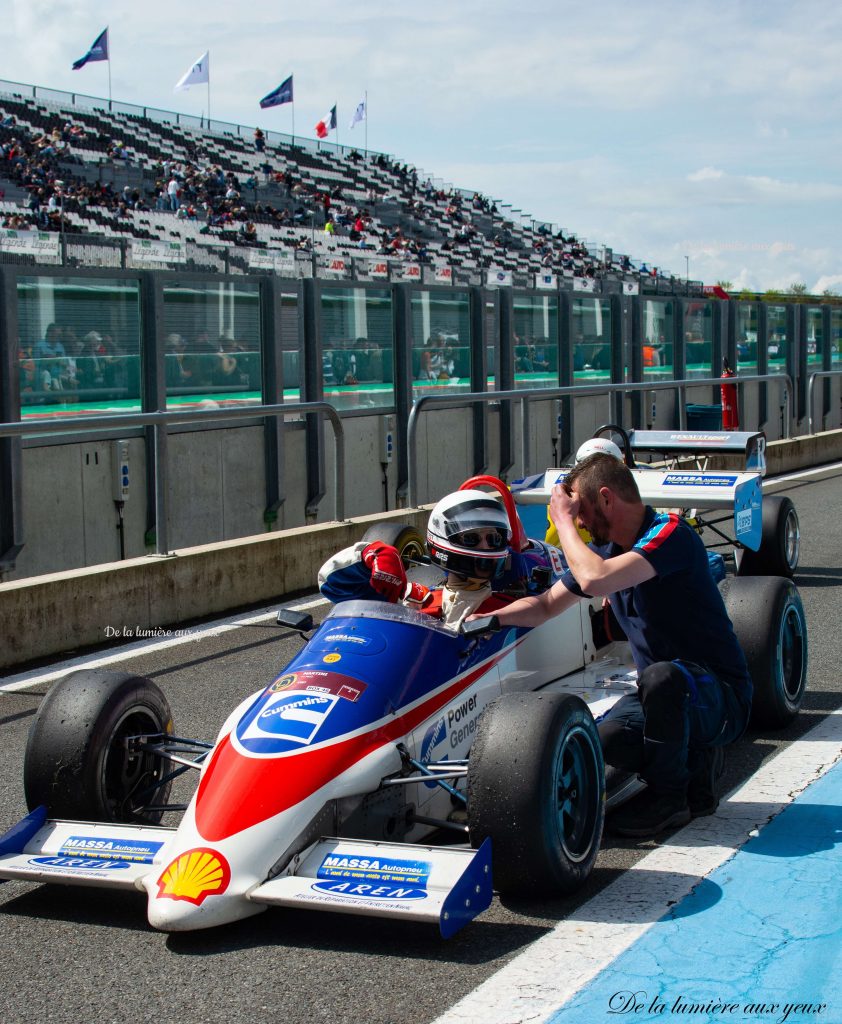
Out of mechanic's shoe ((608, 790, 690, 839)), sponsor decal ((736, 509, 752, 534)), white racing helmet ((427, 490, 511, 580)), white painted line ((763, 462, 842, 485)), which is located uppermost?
white racing helmet ((427, 490, 511, 580))

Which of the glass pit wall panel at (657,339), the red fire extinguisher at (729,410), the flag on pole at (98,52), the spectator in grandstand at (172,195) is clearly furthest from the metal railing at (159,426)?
the flag on pole at (98,52)

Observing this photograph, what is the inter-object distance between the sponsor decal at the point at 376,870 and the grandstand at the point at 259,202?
14.6m

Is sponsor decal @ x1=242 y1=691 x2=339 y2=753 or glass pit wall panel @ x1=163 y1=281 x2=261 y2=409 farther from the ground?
glass pit wall panel @ x1=163 y1=281 x2=261 y2=409

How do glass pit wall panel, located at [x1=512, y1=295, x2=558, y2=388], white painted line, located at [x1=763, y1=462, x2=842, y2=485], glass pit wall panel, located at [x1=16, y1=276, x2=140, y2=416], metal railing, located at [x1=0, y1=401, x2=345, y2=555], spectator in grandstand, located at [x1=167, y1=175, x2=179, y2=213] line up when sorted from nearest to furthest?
1. metal railing, located at [x1=0, y1=401, x2=345, y2=555]
2. glass pit wall panel, located at [x1=16, y1=276, x2=140, y2=416]
3. white painted line, located at [x1=763, y1=462, x2=842, y2=485]
4. glass pit wall panel, located at [x1=512, y1=295, x2=558, y2=388]
5. spectator in grandstand, located at [x1=167, y1=175, x2=179, y2=213]

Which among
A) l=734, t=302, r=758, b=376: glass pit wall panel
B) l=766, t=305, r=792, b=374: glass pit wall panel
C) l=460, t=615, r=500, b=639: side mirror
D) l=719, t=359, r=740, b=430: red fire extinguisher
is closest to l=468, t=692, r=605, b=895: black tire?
l=460, t=615, r=500, b=639: side mirror

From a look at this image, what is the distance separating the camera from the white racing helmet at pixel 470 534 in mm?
4805

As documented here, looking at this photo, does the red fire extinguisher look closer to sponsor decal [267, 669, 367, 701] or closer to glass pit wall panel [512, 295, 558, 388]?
glass pit wall panel [512, 295, 558, 388]

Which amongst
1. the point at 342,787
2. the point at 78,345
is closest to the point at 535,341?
the point at 78,345

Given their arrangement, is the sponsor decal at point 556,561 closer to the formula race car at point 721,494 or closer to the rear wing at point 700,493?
the formula race car at point 721,494

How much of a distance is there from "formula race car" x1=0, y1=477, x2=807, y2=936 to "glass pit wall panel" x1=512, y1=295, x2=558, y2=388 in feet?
41.4

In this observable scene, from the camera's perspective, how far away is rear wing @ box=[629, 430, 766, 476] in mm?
10180

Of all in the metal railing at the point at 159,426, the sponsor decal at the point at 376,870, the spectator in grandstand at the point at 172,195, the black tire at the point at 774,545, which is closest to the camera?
the sponsor decal at the point at 376,870

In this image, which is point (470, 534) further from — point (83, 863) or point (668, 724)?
point (83, 863)

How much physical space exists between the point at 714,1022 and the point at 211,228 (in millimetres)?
36924
